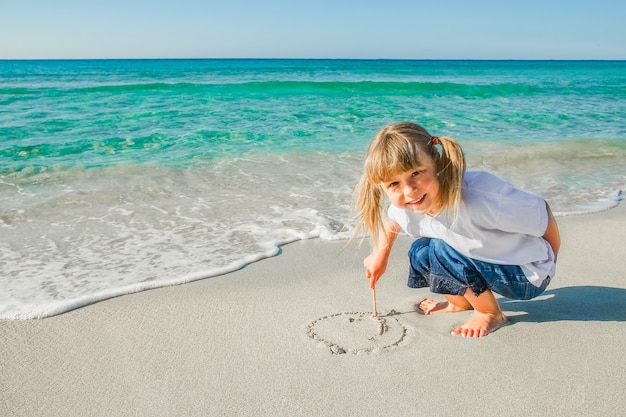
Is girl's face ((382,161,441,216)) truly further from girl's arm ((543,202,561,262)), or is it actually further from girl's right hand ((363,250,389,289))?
girl's arm ((543,202,561,262))

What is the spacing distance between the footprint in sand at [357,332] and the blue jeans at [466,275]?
0.28 m

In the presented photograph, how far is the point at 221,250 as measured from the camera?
157 inches

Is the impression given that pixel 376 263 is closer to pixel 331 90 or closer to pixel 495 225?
pixel 495 225

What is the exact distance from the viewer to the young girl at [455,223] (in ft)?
7.39

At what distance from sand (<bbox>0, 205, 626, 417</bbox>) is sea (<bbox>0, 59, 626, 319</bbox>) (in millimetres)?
408

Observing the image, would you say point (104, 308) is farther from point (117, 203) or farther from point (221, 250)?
point (117, 203)

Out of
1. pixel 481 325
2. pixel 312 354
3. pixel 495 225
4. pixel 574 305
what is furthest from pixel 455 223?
pixel 574 305

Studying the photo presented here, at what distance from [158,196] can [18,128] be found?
18.9 ft

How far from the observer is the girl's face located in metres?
2.25

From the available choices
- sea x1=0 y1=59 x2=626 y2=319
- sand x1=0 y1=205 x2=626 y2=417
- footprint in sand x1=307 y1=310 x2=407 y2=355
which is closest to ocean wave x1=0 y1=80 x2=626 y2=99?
sea x1=0 y1=59 x2=626 y2=319

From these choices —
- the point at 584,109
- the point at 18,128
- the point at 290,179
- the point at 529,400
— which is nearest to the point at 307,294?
the point at 529,400

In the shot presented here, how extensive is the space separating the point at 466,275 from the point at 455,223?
1.11ft

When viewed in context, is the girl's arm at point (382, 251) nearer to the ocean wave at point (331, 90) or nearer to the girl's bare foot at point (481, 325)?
the girl's bare foot at point (481, 325)

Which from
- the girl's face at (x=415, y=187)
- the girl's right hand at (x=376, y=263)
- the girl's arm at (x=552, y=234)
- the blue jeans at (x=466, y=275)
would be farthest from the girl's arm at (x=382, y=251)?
the girl's arm at (x=552, y=234)
